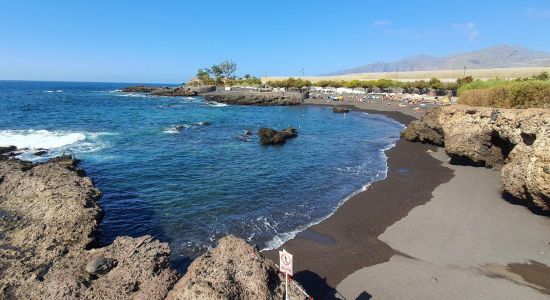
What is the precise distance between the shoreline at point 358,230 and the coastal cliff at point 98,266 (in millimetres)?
4125

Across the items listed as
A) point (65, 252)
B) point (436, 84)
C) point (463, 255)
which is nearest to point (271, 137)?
point (463, 255)

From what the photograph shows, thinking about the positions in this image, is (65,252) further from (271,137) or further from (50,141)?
(50,141)

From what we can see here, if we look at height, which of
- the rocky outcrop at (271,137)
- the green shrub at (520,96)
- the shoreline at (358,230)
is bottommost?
the shoreline at (358,230)

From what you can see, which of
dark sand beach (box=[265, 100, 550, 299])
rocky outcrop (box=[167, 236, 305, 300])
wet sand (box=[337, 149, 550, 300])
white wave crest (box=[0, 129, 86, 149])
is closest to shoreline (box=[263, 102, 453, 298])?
dark sand beach (box=[265, 100, 550, 299])

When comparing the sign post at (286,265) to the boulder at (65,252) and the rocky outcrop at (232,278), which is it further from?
the boulder at (65,252)

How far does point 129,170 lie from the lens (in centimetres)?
2847

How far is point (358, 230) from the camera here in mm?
17531

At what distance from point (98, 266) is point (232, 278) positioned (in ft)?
15.4

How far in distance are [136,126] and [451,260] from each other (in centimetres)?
4881

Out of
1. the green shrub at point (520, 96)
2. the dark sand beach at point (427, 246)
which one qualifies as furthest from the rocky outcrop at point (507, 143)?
the green shrub at point (520, 96)

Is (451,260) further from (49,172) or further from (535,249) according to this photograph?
(49,172)

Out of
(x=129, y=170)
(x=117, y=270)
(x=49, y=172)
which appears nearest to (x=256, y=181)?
(x=129, y=170)

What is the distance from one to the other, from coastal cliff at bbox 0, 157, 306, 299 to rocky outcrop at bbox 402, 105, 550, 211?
15261 millimetres

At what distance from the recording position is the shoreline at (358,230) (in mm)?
13672
